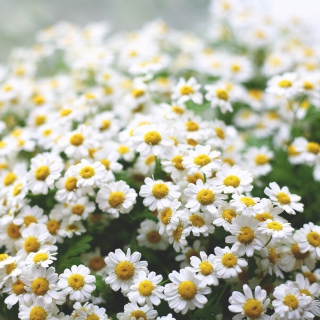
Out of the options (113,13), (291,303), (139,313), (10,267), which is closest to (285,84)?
(291,303)

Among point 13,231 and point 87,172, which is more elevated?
point 87,172

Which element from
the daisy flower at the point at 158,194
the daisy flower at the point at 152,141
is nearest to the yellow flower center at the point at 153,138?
the daisy flower at the point at 152,141

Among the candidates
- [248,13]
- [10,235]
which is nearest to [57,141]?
[10,235]

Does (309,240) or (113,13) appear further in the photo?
(113,13)

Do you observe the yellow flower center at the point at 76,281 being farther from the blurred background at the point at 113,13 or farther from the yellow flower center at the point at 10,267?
the blurred background at the point at 113,13

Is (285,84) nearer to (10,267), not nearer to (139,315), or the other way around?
(139,315)

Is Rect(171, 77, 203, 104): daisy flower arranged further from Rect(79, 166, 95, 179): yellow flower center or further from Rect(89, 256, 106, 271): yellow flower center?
Rect(89, 256, 106, 271): yellow flower center
